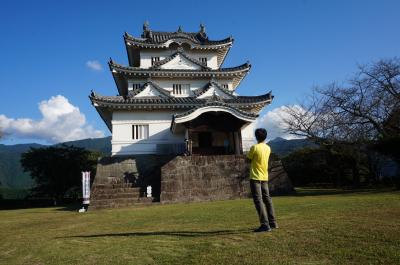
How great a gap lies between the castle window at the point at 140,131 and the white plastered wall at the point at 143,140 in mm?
192

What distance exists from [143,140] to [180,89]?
5002mm

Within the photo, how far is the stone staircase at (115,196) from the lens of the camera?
15.6 m

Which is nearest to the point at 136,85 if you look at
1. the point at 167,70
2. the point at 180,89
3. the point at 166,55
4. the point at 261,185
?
the point at 167,70

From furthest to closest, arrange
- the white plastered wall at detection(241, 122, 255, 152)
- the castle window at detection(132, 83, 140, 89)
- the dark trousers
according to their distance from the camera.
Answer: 1. the castle window at detection(132, 83, 140, 89)
2. the white plastered wall at detection(241, 122, 255, 152)
3. the dark trousers

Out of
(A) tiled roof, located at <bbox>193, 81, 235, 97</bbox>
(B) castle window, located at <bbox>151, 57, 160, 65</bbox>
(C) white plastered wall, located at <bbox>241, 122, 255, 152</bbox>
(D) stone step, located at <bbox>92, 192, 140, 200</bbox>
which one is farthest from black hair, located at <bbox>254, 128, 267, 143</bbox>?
(B) castle window, located at <bbox>151, 57, 160, 65</bbox>

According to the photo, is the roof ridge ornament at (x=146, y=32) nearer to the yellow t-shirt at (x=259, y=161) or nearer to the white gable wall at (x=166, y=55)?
the white gable wall at (x=166, y=55)

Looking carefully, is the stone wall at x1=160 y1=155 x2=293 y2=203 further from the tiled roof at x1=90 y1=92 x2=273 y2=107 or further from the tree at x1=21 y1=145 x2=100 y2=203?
the tree at x1=21 y1=145 x2=100 y2=203

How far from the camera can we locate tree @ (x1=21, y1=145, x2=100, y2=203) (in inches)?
1132

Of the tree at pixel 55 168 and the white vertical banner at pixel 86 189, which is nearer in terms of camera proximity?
the white vertical banner at pixel 86 189

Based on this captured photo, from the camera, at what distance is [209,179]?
16.9m

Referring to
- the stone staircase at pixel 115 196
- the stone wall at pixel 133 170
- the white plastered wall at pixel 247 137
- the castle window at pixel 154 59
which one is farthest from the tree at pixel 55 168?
the white plastered wall at pixel 247 137

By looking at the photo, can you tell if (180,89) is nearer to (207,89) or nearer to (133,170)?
(207,89)

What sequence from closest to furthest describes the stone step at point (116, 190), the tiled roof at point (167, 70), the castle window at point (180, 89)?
the stone step at point (116, 190) < the tiled roof at point (167, 70) < the castle window at point (180, 89)

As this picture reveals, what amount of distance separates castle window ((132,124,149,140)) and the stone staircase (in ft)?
14.4
